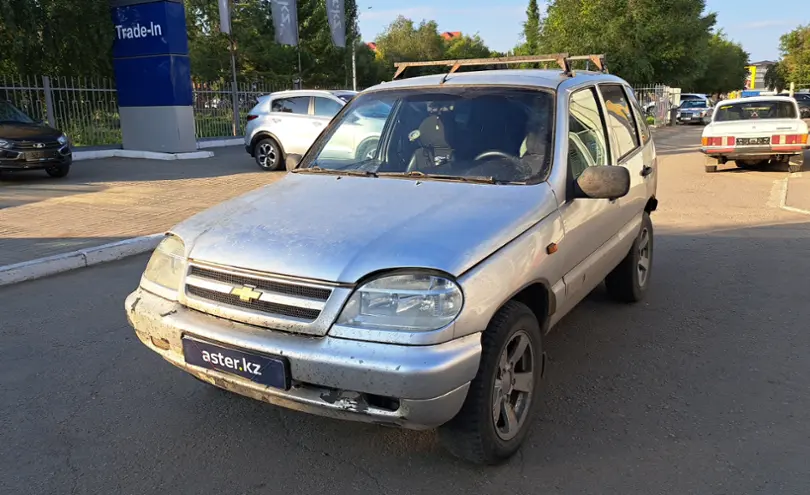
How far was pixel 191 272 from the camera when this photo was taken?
2.85 m

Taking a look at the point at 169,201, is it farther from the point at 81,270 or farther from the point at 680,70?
the point at 680,70

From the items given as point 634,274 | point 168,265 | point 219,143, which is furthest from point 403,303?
point 219,143

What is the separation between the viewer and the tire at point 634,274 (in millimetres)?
4895

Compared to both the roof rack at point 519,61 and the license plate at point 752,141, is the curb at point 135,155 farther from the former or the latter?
the license plate at point 752,141

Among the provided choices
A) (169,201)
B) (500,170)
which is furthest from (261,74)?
(500,170)

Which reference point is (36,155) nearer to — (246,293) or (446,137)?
(446,137)

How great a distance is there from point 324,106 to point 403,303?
11.4 meters

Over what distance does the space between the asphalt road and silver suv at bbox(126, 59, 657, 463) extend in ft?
1.16

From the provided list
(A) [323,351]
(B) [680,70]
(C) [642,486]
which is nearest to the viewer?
(A) [323,351]

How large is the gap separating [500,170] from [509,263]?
84 centimetres

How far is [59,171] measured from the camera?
38.8 ft

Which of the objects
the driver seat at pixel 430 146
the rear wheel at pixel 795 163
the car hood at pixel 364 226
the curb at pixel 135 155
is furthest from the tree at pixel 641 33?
the car hood at pixel 364 226

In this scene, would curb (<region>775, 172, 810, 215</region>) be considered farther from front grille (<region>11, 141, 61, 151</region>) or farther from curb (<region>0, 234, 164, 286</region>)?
front grille (<region>11, 141, 61, 151</region>)

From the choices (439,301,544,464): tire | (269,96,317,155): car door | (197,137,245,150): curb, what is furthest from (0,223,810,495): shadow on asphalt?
(197,137,245,150): curb
